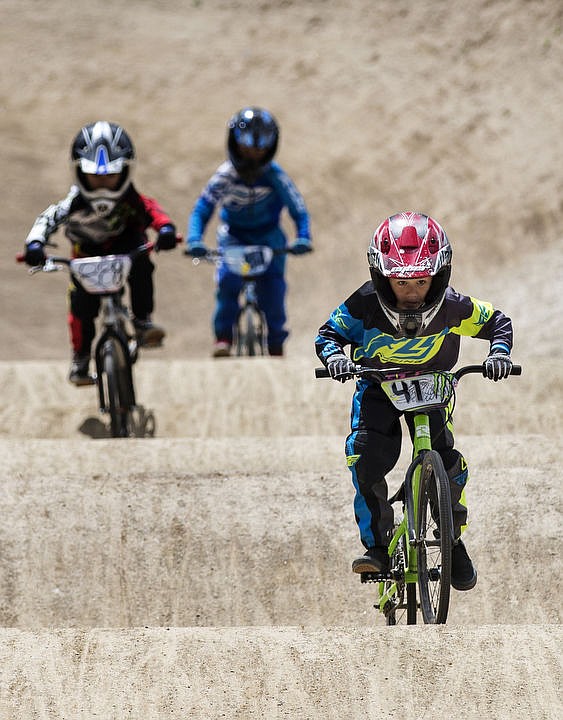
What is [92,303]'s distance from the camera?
417 inches

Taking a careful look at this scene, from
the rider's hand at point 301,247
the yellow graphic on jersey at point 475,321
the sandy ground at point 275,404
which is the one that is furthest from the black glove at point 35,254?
the yellow graphic on jersey at point 475,321

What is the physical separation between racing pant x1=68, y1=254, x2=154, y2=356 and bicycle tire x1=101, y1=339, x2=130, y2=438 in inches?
24.4

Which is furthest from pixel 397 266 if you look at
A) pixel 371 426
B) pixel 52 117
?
pixel 52 117

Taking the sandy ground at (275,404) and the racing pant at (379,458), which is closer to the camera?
the sandy ground at (275,404)

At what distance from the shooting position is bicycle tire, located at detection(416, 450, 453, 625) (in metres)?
5.47

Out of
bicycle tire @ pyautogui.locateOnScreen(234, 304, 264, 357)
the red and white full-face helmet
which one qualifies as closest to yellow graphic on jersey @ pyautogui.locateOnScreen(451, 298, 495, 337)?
the red and white full-face helmet

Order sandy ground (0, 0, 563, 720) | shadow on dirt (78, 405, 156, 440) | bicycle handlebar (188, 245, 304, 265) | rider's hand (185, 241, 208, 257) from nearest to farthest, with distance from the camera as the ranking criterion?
sandy ground (0, 0, 563, 720)
shadow on dirt (78, 405, 156, 440)
rider's hand (185, 241, 208, 257)
bicycle handlebar (188, 245, 304, 265)

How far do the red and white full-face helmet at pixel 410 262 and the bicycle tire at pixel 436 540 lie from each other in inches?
26.9

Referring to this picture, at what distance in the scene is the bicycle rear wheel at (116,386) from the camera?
992 cm

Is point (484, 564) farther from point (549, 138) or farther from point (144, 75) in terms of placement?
point (144, 75)

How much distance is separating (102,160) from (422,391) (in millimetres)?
4915

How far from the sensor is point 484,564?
24.1ft

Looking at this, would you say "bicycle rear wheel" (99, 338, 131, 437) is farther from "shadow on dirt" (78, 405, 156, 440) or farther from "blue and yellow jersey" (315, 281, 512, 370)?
"blue and yellow jersey" (315, 281, 512, 370)

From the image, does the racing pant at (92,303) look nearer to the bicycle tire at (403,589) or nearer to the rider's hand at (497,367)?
the bicycle tire at (403,589)
